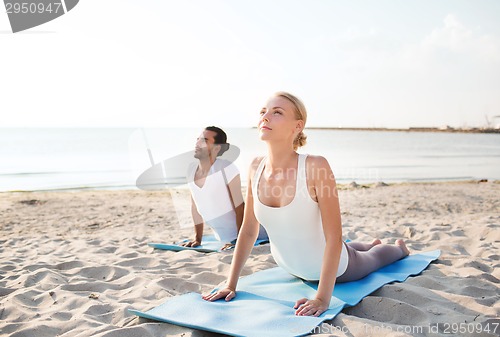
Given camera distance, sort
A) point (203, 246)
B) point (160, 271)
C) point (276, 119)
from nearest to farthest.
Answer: point (276, 119), point (160, 271), point (203, 246)

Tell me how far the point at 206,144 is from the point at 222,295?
2444mm

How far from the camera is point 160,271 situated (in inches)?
164

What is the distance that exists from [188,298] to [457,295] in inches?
75.0

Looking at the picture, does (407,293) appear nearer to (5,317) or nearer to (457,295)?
(457,295)

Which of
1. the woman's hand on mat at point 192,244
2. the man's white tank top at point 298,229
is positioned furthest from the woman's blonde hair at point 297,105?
the woman's hand on mat at point 192,244

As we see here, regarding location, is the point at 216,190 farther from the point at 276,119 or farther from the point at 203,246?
the point at 276,119

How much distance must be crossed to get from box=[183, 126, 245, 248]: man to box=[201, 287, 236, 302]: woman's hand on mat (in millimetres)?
1995

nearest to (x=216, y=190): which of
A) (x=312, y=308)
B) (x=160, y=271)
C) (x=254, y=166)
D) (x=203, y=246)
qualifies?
(x=203, y=246)

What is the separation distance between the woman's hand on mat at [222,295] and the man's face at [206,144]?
2350 mm

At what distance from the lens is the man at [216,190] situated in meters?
5.23

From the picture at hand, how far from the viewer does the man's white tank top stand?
3002mm

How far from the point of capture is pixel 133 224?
7.15m

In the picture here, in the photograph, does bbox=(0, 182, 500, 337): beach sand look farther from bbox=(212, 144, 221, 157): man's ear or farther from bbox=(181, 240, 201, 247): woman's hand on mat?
bbox=(212, 144, 221, 157): man's ear

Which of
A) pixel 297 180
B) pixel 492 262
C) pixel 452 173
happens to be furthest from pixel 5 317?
pixel 452 173
